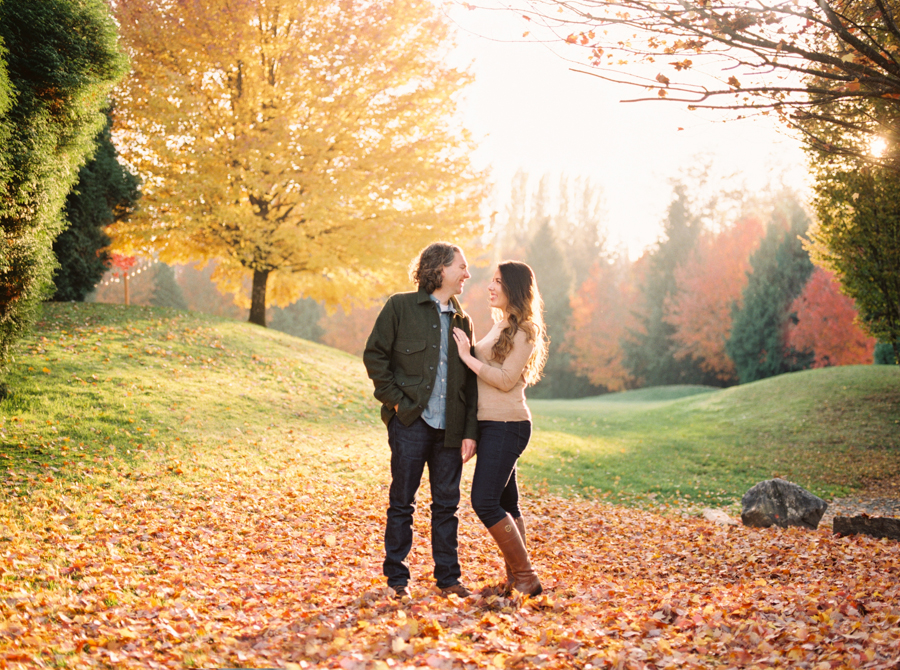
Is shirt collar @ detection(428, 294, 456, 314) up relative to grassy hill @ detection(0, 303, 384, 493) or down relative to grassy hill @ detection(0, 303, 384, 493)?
up

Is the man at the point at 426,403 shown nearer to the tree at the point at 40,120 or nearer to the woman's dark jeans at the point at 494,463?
the woman's dark jeans at the point at 494,463

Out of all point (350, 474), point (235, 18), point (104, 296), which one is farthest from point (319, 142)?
point (104, 296)

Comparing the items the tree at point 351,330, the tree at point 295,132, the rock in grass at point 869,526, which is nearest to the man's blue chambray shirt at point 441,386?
the rock in grass at point 869,526

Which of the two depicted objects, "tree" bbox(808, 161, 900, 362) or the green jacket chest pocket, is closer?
the green jacket chest pocket

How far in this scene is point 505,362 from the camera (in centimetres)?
392

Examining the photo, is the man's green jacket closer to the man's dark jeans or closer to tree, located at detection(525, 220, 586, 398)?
the man's dark jeans

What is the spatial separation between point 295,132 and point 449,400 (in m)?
→ 10.9

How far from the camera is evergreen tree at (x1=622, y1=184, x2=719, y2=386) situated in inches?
1278

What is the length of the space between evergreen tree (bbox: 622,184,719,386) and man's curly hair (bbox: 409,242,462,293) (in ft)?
94.2

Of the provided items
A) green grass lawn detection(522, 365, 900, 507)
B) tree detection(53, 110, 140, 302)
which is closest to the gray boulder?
green grass lawn detection(522, 365, 900, 507)

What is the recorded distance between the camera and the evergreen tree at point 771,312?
2649cm

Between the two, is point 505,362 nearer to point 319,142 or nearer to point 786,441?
point 319,142

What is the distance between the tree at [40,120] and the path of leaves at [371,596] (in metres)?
2.88

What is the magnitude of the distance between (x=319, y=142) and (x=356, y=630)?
11.3m
